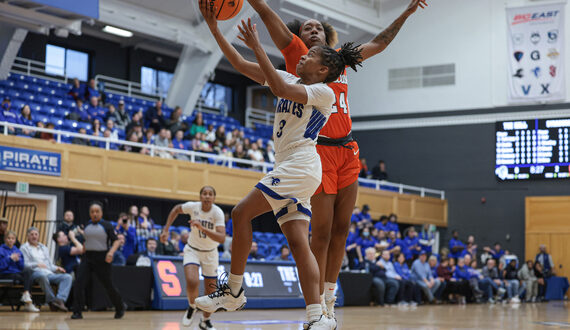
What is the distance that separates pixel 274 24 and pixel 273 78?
3.06 ft

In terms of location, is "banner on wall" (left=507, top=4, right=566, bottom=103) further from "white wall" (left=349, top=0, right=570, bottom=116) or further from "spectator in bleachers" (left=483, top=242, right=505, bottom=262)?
"spectator in bleachers" (left=483, top=242, right=505, bottom=262)

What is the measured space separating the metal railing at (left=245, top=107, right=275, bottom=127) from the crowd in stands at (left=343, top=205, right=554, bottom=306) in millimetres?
6535

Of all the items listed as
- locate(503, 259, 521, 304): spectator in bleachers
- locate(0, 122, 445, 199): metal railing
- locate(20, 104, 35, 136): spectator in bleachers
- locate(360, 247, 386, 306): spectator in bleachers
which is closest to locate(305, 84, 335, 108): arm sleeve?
locate(0, 122, 445, 199): metal railing

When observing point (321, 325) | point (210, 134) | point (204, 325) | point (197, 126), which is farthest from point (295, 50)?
point (197, 126)

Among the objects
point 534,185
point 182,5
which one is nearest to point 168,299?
point 182,5

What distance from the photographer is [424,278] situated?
66.6ft

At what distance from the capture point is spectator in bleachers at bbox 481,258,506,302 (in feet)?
75.7

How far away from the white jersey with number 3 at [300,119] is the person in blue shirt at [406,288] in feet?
47.7

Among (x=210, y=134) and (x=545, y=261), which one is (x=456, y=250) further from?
(x=210, y=134)

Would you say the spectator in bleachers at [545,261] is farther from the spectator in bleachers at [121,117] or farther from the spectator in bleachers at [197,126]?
the spectator in bleachers at [121,117]

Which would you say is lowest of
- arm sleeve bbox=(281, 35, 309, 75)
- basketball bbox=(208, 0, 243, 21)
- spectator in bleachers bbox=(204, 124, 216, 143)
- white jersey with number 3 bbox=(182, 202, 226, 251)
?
white jersey with number 3 bbox=(182, 202, 226, 251)

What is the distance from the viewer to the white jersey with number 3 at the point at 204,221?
31.9 feet

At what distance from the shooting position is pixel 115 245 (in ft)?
37.0

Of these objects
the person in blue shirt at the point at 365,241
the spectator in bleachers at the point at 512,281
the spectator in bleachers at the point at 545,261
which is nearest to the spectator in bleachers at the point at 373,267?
the person in blue shirt at the point at 365,241
